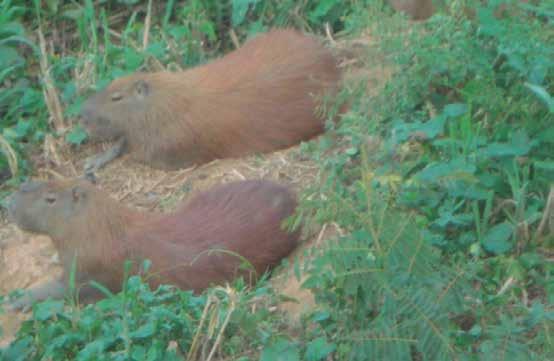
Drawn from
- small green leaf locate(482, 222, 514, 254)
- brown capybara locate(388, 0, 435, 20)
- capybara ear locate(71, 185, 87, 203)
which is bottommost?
capybara ear locate(71, 185, 87, 203)

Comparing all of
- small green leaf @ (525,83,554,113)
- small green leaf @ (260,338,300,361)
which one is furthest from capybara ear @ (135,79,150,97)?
small green leaf @ (260,338,300,361)

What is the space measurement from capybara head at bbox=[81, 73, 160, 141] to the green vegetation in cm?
122

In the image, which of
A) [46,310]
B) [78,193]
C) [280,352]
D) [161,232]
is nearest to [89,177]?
[78,193]

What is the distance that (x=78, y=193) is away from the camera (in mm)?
6168

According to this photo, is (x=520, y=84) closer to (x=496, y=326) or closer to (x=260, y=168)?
(x=496, y=326)

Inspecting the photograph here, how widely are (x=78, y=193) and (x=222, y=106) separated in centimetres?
136

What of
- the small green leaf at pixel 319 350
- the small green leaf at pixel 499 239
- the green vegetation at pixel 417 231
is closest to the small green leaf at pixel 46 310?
the green vegetation at pixel 417 231

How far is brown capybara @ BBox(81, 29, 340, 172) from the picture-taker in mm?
7098

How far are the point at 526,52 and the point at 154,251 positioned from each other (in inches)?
78.3

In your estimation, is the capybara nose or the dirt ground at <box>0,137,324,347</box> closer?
the dirt ground at <box>0,137,324,347</box>

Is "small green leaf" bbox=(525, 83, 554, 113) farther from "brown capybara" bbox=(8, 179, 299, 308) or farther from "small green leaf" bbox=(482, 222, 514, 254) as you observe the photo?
"brown capybara" bbox=(8, 179, 299, 308)

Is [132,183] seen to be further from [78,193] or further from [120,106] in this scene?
[78,193]

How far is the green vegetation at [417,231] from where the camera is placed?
4.46 meters

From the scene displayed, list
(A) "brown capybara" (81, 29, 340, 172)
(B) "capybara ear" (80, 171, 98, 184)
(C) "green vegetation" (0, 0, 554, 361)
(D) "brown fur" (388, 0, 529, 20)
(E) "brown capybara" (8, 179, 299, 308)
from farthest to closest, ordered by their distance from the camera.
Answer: (D) "brown fur" (388, 0, 529, 20)
(A) "brown capybara" (81, 29, 340, 172)
(B) "capybara ear" (80, 171, 98, 184)
(E) "brown capybara" (8, 179, 299, 308)
(C) "green vegetation" (0, 0, 554, 361)
